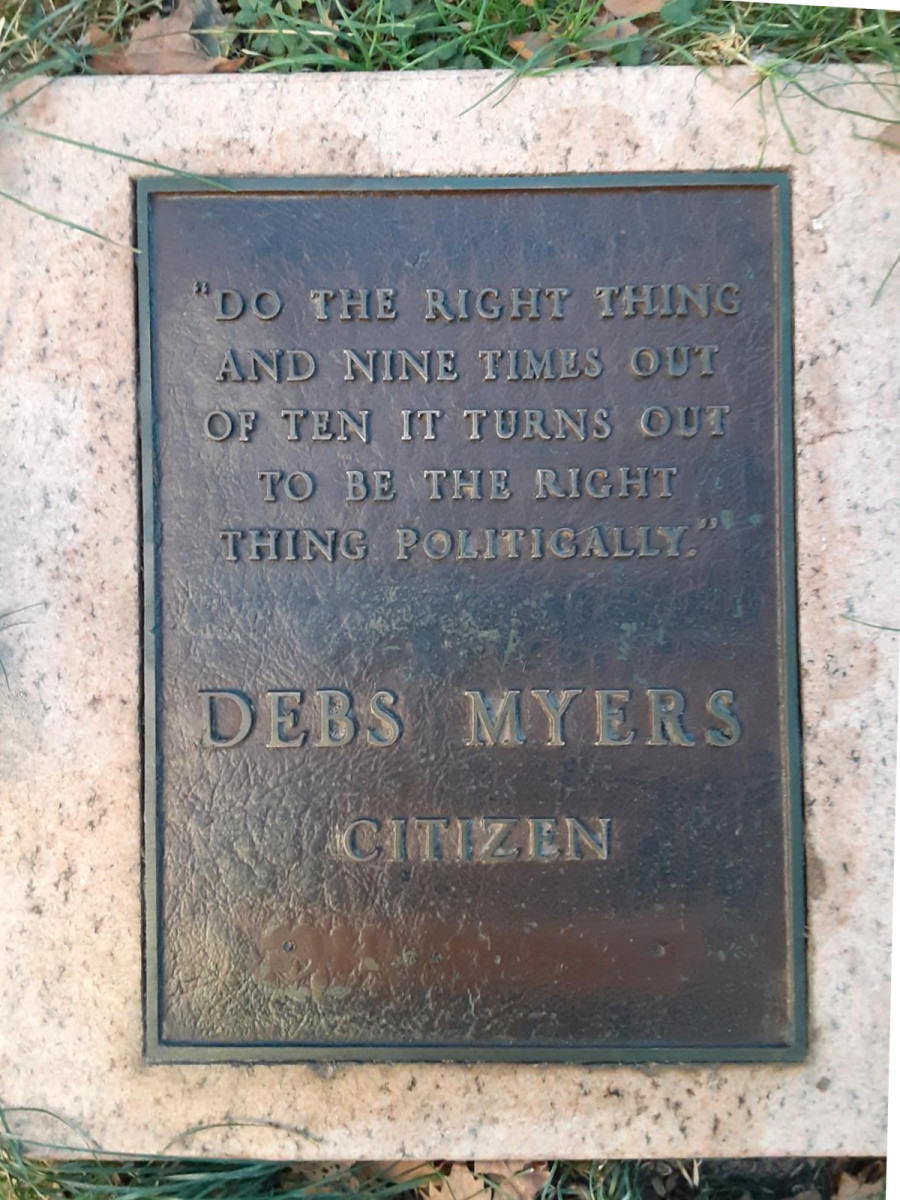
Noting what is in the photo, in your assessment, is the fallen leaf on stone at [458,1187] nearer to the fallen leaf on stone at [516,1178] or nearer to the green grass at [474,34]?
the fallen leaf on stone at [516,1178]

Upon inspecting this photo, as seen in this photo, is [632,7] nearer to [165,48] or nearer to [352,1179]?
[165,48]

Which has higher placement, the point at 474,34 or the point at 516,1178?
the point at 474,34

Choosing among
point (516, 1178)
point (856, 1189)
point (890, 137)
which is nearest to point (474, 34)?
point (890, 137)

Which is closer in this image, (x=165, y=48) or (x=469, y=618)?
(x=469, y=618)

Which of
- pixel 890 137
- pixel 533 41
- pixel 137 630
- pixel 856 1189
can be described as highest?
pixel 533 41

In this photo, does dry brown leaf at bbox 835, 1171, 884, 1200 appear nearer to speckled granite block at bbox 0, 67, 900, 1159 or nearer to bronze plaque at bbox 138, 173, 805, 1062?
speckled granite block at bbox 0, 67, 900, 1159

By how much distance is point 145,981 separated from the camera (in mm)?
2297

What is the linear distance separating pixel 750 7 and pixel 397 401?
1.34 metres

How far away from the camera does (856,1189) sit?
93.5 inches

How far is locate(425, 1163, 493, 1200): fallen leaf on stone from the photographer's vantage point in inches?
93.7

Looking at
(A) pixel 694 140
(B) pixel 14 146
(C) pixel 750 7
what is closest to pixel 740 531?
(A) pixel 694 140

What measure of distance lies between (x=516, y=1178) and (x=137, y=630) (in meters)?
1.71

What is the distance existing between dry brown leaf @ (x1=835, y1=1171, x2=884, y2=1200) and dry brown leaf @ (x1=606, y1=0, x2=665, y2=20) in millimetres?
3047

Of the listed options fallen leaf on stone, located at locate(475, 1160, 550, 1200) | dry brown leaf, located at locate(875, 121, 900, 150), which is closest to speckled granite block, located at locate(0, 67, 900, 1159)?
dry brown leaf, located at locate(875, 121, 900, 150)
